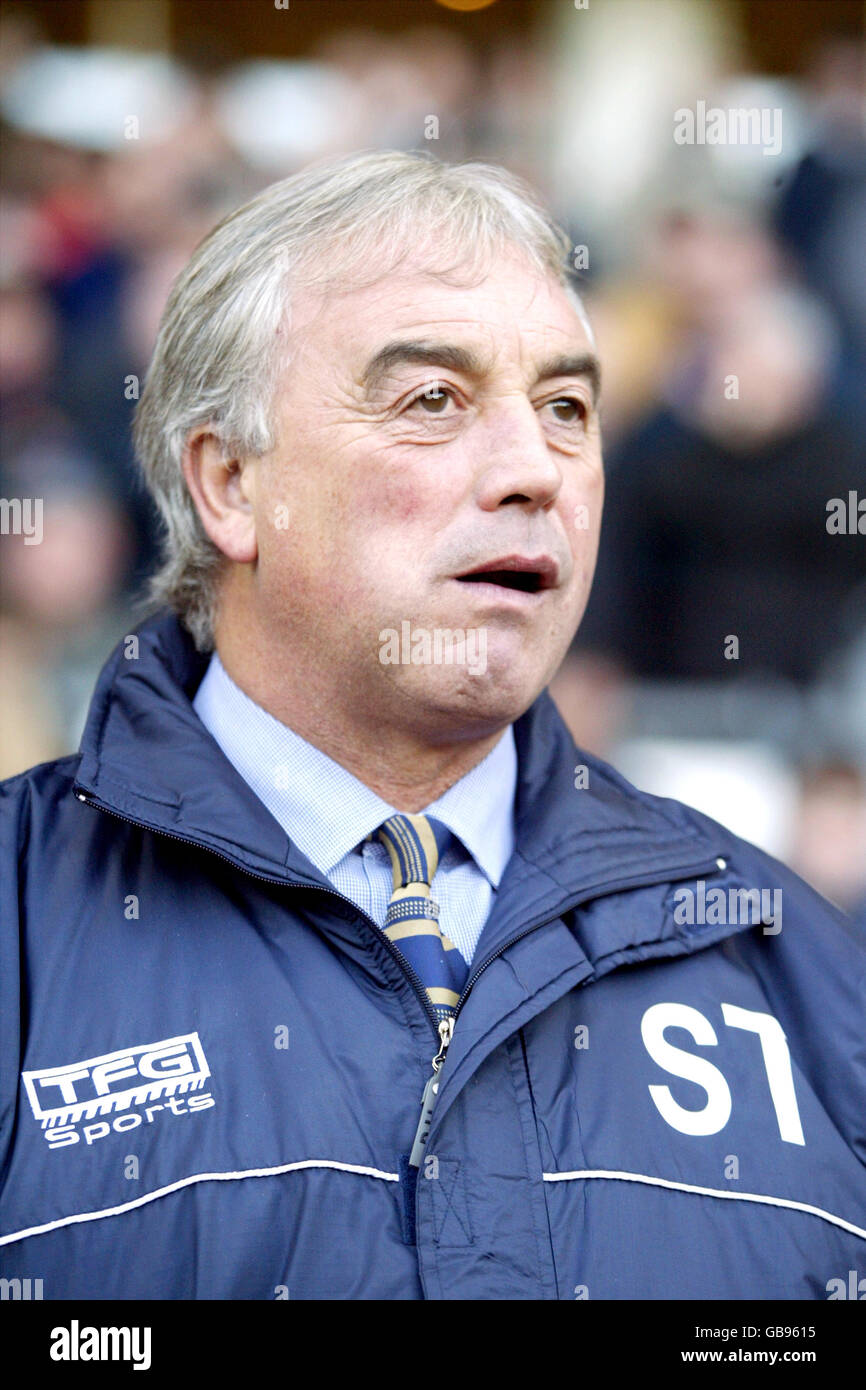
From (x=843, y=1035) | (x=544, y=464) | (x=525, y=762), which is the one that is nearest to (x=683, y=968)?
(x=843, y=1035)

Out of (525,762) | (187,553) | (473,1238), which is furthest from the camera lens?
(187,553)

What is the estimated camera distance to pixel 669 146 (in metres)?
4.91

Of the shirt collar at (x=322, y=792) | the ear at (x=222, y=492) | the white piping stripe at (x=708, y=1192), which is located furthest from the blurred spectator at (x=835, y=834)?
the ear at (x=222, y=492)

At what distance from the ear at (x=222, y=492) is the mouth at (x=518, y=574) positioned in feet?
1.23

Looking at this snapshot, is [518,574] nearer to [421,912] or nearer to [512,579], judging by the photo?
[512,579]

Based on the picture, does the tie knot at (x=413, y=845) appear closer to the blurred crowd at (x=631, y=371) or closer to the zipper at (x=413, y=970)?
the zipper at (x=413, y=970)

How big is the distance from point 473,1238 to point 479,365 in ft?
3.85

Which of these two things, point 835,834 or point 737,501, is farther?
point 737,501

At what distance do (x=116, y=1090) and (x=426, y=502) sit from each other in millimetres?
882

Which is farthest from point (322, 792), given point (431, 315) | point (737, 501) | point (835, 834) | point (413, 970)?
point (737, 501)

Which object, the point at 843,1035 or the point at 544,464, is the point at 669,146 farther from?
the point at 843,1035

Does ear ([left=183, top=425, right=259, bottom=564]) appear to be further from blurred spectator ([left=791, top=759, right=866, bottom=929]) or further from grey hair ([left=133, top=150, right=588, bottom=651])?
blurred spectator ([left=791, top=759, right=866, bottom=929])

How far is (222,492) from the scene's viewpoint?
2.37m

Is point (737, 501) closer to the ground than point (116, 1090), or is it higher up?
higher up
